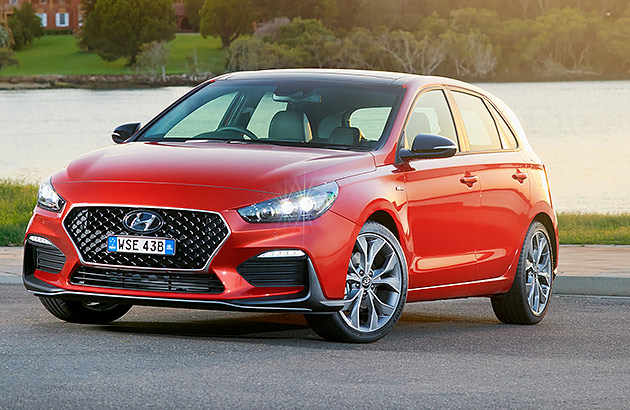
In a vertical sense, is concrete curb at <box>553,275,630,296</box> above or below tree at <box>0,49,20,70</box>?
above

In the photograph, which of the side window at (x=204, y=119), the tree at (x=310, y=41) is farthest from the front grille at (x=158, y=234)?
the tree at (x=310, y=41)

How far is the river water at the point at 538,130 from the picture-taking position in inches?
1939

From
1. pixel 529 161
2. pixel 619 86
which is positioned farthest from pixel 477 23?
pixel 529 161

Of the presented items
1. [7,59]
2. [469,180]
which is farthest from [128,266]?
[7,59]

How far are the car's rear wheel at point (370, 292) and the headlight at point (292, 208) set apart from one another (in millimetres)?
396

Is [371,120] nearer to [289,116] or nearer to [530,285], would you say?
[289,116]

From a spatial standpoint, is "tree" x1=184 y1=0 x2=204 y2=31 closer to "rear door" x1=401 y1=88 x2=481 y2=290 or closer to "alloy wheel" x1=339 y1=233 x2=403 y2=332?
"rear door" x1=401 y1=88 x2=481 y2=290

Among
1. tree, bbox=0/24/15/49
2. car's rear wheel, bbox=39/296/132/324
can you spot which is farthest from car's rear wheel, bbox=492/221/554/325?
tree, bbox=0/24/15/49

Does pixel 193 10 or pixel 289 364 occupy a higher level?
pixel 289 364

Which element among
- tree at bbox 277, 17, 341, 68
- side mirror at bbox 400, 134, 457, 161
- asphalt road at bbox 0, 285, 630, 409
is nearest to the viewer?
asphalt road at bbox 0, 285, 630, 409

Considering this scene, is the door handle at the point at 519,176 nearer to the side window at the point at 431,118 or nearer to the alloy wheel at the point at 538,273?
the alloy wheel at the point at 538,273

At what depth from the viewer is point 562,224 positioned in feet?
75.3

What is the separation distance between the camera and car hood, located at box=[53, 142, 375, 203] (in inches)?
312

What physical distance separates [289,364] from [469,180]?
2493 mm
